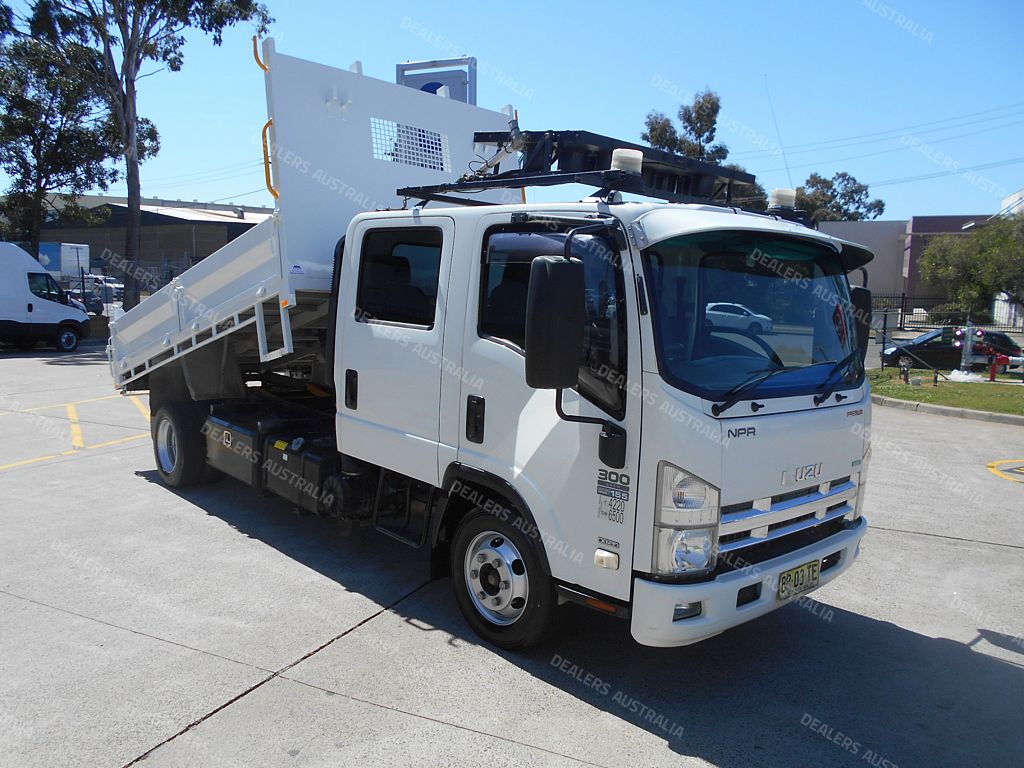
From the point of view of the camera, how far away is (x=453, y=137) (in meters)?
6.29

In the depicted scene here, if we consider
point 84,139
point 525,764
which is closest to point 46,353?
point 84,139

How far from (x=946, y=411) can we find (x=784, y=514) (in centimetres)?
1106

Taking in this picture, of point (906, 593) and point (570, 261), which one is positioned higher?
point (570, 261)

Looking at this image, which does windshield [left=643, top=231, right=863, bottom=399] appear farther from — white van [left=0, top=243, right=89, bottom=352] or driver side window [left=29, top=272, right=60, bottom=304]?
driver side window [left=29, top=272, right=60, bottom=304]

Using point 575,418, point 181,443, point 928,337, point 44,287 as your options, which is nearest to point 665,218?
point 575,418

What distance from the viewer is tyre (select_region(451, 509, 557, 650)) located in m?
3.87

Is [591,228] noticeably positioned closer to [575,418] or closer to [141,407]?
[575,418]

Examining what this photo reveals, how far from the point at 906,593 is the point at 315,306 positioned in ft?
15.2

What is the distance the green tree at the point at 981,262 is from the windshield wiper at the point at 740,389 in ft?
96.1

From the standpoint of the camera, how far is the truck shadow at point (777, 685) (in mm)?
3410

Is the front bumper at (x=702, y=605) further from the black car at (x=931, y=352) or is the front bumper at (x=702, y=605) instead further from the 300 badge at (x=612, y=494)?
the black car at (x=931, y=352)

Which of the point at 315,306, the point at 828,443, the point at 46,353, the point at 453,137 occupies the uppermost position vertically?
the point at 453,137

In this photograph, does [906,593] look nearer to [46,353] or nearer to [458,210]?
[458,210]

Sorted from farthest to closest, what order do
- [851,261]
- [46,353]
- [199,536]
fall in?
[46,353] → [199,536] → [851,261]
